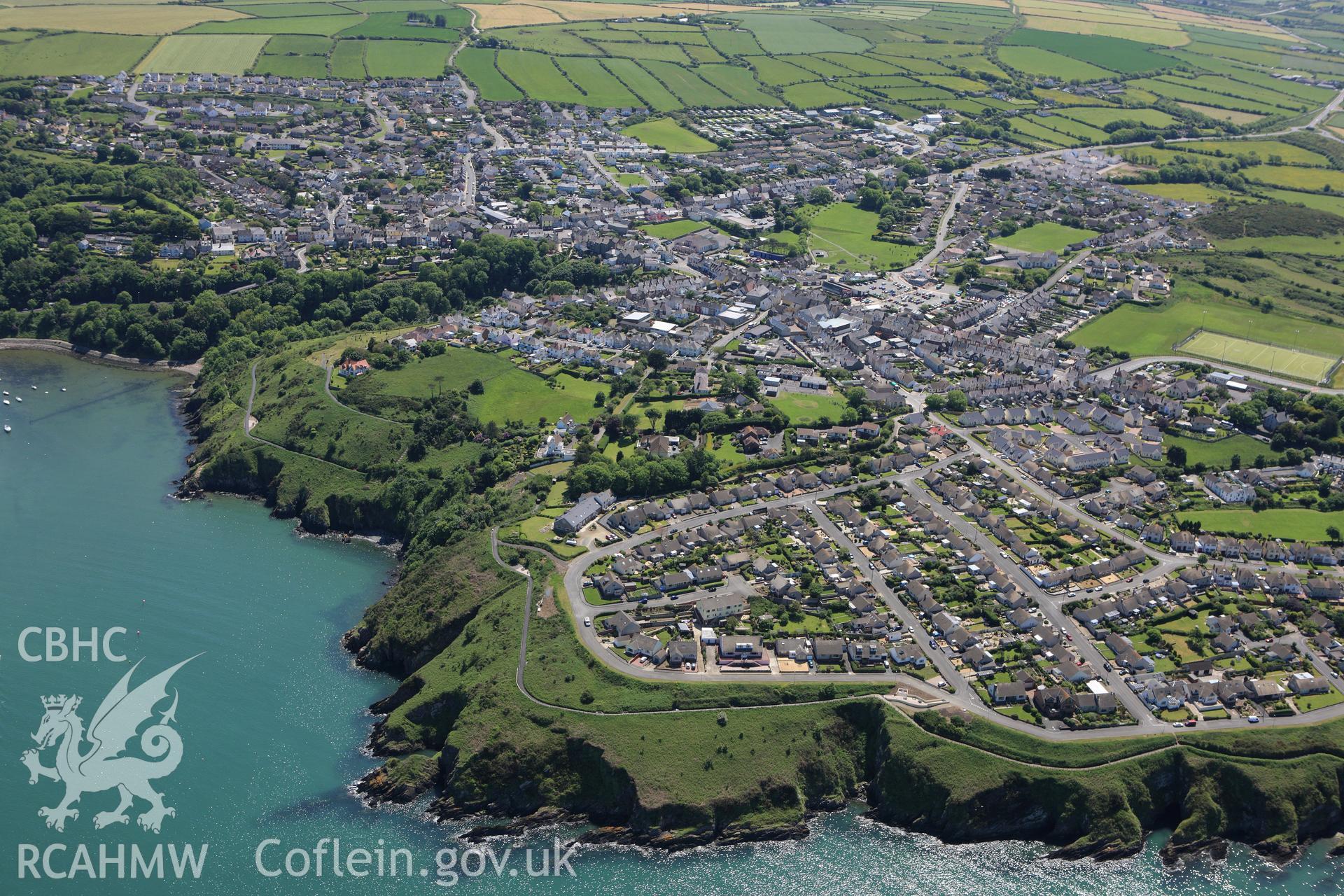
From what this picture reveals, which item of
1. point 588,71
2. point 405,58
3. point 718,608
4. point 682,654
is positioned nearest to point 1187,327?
point 718,608

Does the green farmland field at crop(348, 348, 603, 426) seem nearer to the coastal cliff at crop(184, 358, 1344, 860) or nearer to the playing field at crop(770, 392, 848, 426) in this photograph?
the playing field at crop(770, 392, 848, 426)

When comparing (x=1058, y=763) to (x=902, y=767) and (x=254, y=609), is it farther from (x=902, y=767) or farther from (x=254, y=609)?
(x=254, y=609)

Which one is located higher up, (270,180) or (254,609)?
(270,180)

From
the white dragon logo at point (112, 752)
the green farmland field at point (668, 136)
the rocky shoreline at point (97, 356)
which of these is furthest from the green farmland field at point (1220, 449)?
the green farmland field at point (668, 136)

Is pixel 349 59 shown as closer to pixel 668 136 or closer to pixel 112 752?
pixel 668 136

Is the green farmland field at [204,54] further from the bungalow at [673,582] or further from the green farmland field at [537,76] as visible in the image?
the bungalow at [673,582]

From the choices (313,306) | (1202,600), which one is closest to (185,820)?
(1202,600)
